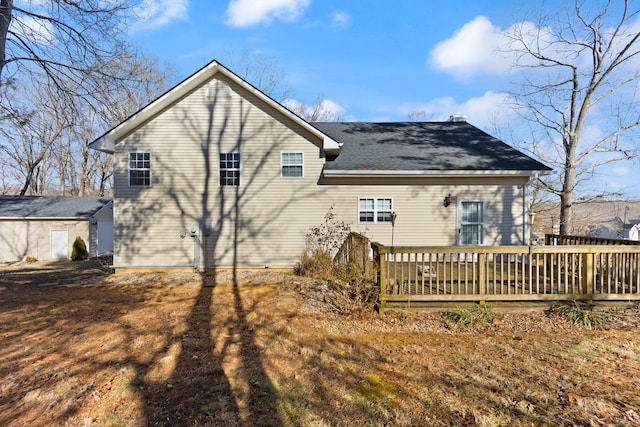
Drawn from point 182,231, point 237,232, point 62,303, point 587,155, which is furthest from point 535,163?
point 62,303

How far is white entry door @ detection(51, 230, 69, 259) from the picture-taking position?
67.8ft

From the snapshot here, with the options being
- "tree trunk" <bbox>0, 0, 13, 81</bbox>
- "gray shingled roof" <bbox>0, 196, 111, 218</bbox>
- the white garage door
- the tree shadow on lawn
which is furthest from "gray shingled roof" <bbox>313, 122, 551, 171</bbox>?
"gray shingled roof" <bbox>0, 196, 111, 218</bbox>

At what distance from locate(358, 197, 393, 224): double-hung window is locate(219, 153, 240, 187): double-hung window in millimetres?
4122

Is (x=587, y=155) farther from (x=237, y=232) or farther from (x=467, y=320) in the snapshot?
(x=237, y=232)

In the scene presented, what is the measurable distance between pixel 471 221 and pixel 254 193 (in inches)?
282

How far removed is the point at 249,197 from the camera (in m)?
10.5

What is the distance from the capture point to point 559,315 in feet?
19.5

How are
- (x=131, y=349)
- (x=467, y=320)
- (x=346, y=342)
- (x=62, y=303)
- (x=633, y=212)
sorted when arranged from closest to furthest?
(x=131, y=349), (x=346, y=342), (x=467, y=320), (x=62, y=303), (x=633, y=212)

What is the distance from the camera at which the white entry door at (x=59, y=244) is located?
67.8 feet

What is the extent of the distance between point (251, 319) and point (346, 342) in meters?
1.96

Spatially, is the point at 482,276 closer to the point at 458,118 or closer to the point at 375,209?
the point at 375,209

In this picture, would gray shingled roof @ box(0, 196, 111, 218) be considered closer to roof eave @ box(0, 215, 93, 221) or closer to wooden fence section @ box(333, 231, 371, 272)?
roof eave @ box(0, 215, 93, 221)

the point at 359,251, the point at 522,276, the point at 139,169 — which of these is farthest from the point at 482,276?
the point at 139,169

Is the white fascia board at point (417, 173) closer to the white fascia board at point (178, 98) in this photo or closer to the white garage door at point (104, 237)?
the white fascia board at point (178, 98)
